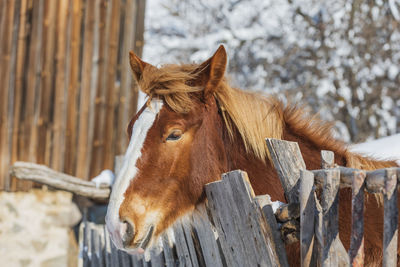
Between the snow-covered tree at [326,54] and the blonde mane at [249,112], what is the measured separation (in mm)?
7885

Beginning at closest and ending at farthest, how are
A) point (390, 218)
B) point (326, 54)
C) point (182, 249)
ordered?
point (390, 218) → point (182, 249) → point (326, 54)

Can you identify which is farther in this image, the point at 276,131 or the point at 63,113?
the point at 63,113

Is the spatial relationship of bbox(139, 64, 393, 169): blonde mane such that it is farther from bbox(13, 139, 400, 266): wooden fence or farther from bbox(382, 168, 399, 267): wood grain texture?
bbox(382, 168, 399, 267): wood grain texture

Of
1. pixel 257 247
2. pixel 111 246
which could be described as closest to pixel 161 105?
pixel 257 247

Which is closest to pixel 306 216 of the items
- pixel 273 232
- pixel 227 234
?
pixel 273 232

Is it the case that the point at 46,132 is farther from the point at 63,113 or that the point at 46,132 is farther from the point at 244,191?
the point at 244,191

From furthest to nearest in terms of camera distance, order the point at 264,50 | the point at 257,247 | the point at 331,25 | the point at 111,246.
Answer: the point at 264,50 < the point at 331,25 < the point at 111,246 < the point at 257,247

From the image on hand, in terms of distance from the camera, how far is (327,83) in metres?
11.3

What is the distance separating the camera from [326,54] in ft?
35.6

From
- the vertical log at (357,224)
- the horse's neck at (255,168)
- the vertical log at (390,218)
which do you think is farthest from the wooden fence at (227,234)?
the vertical log at (390,218)

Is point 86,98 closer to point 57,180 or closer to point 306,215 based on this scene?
point 57,180

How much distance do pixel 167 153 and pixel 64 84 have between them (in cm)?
457

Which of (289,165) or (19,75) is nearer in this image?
(289,165)

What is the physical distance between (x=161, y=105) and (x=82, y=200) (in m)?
4.43
